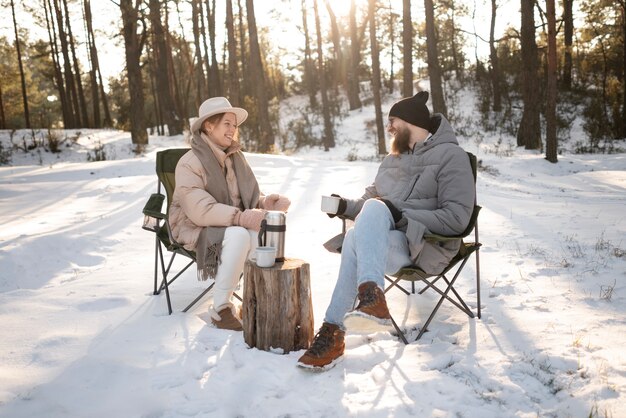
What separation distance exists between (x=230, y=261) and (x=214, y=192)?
53 cm

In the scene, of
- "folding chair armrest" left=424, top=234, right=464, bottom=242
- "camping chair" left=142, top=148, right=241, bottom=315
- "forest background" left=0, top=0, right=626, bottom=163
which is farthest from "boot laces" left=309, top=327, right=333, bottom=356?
"forest background" left=0, top=0, right=626, bottom=163

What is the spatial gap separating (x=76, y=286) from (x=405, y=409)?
302 centimetres

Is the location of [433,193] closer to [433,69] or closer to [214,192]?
[214,192]

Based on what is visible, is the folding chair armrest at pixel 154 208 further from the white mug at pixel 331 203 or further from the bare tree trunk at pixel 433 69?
the bare tree trunk at pixel 433 69

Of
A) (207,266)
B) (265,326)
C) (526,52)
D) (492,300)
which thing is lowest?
(492,300)

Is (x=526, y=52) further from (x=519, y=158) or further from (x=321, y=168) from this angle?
(x=321, y=168)

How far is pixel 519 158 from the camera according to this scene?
12242 mm

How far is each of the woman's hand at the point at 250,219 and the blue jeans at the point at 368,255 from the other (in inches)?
23.6

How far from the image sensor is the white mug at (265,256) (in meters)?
2.71

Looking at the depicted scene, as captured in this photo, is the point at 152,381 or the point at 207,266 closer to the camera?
the point at 152,381

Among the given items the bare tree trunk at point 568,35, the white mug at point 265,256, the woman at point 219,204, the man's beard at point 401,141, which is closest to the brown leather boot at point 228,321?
the woman at point 219,204

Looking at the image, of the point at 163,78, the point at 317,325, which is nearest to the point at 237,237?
the point at 317,325

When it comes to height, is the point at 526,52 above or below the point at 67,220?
above

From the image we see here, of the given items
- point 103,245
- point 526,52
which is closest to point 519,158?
point 526,52
